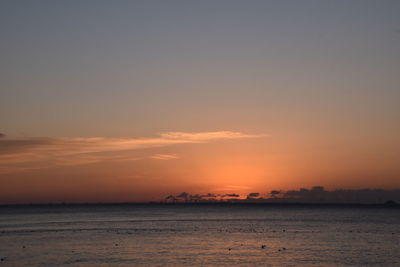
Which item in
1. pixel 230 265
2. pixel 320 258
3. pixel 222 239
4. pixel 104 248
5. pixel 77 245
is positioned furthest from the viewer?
pixel 222 239

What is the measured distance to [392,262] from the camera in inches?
2137

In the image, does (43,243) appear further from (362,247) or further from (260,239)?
(362,247)

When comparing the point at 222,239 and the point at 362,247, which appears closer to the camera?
the point at 362,247

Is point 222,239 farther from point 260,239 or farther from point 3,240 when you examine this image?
point 3,240

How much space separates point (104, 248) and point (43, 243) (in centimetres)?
1336

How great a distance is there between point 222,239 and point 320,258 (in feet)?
84.7

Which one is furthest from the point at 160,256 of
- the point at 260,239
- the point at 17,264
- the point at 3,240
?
the point at 3,240

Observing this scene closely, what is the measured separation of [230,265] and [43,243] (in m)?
36.2

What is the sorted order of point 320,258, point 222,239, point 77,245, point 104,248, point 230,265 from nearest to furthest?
point 230,265 → point 320,258 → point 104,248 → point 77,245 → point 222,239

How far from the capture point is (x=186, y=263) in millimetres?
53062

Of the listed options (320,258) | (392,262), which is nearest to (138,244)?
(320,258)

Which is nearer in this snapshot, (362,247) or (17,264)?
(17,264)

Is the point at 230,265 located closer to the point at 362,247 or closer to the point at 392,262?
the point at 392,262

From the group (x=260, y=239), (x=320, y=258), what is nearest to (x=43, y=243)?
(x=260, y=239)
